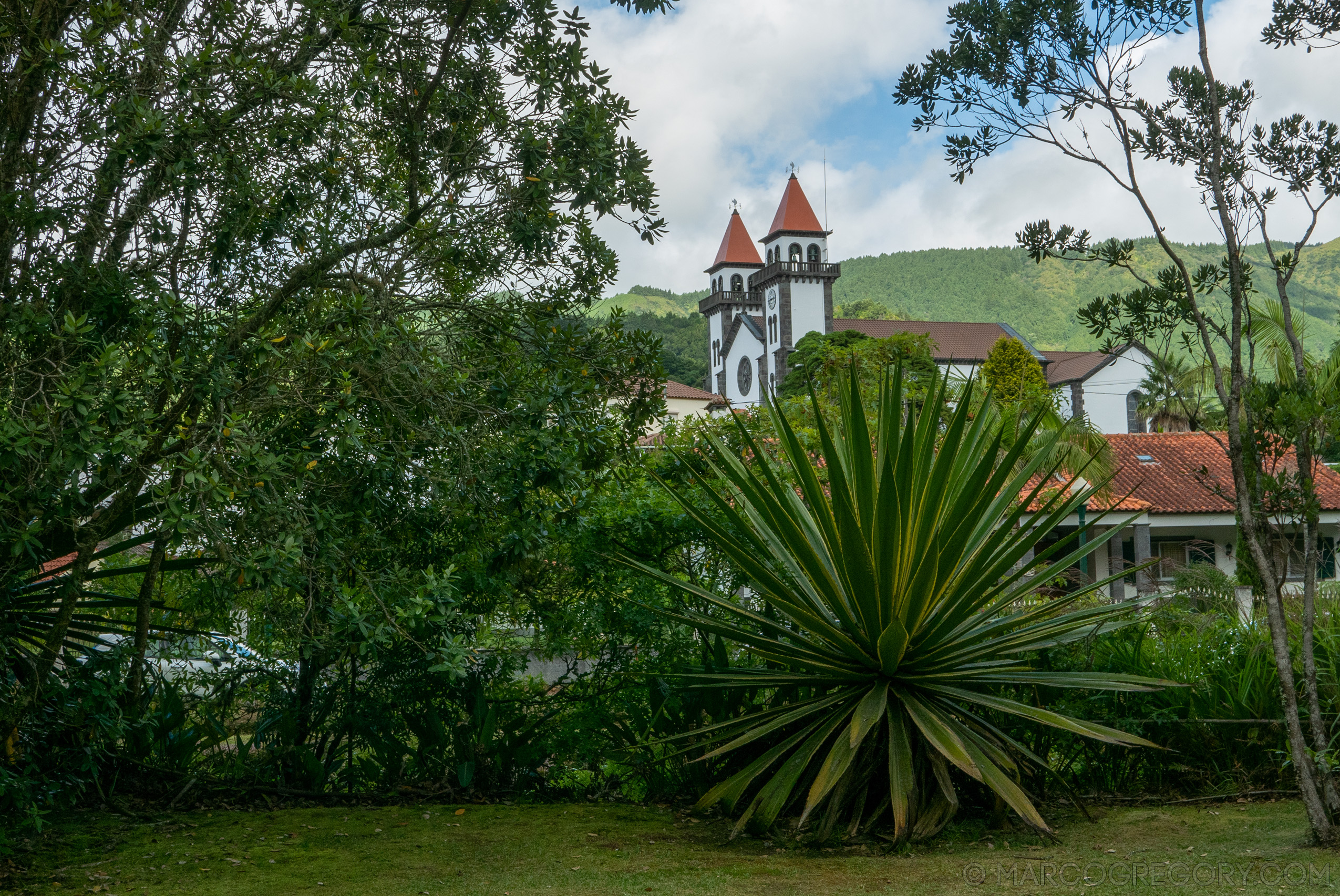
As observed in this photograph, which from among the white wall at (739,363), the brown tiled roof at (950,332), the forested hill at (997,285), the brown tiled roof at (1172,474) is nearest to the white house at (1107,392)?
the brown tiled roof at (950,332)

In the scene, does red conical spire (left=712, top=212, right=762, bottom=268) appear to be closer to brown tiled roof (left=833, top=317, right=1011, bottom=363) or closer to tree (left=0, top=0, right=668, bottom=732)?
brown tiled roof (left=833, top=317, right=1011, bottom=363)

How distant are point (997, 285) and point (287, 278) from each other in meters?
140

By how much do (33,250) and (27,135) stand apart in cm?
58

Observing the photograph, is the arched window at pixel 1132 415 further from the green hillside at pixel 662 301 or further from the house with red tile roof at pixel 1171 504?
the green hillside at pixel 662 301

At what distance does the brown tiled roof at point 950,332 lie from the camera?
55.2 metres

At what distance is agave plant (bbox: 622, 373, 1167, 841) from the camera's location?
454 cm

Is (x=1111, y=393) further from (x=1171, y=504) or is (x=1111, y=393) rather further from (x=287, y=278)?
(x=287, y=278)

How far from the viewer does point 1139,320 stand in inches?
200

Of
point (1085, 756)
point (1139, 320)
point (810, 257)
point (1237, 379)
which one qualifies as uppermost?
point (810, 257)

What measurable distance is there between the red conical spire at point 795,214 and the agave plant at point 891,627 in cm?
5714

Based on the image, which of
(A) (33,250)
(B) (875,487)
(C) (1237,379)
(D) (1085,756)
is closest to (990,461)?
(B) (875,487)

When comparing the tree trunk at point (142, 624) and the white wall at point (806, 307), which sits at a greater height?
the white wall at point (806, 307)

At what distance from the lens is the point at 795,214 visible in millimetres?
61312

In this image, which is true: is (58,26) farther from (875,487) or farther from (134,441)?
(875,487)
